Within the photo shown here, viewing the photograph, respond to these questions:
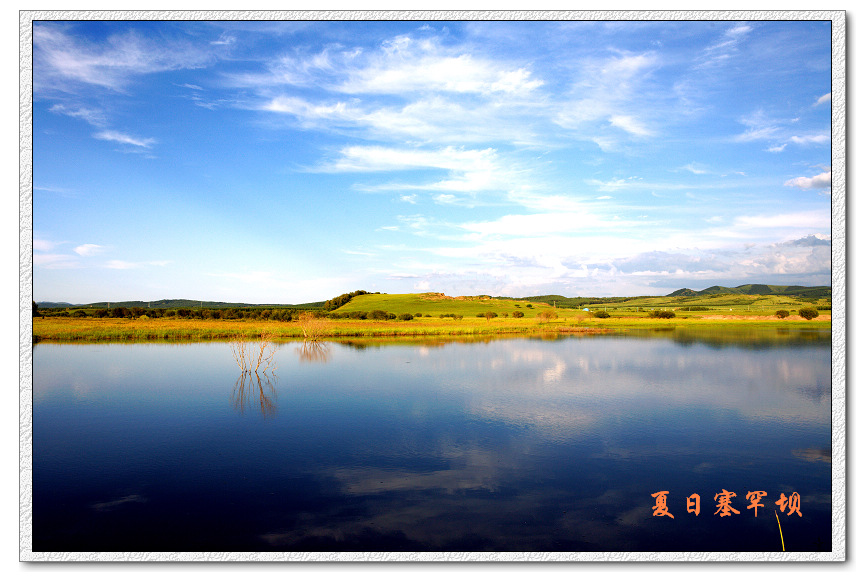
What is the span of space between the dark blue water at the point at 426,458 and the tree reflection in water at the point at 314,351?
3.11 meters

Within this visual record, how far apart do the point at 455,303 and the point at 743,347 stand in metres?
19.9

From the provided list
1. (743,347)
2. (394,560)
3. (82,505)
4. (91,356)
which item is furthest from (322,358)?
(743,347)

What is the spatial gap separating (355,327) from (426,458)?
23.6 meters

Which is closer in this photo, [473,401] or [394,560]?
[394,560]

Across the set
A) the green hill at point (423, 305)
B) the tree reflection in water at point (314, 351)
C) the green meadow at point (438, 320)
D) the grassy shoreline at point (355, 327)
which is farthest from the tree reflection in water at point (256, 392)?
the green hill at point (423, 305)

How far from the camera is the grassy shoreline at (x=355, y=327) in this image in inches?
927

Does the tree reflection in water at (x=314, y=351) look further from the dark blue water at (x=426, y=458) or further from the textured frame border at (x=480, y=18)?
the textured frame border at (x=480, y=18)

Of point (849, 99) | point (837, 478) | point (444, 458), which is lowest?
point (444, 458)

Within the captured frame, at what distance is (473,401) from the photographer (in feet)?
37.0

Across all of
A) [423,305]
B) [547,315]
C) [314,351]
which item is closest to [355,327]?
[423,305]

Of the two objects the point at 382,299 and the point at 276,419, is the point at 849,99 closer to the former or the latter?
the point at 276,419

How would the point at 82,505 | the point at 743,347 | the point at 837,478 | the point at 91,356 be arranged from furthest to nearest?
the point at 743,347
the point at 91,356
the point at 82,505
the point at 837,478

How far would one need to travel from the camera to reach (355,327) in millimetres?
30328

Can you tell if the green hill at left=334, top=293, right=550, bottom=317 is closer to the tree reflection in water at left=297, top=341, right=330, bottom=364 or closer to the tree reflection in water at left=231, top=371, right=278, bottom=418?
the tree reflection in water at left=297, top=341, right=330, bottom=364
